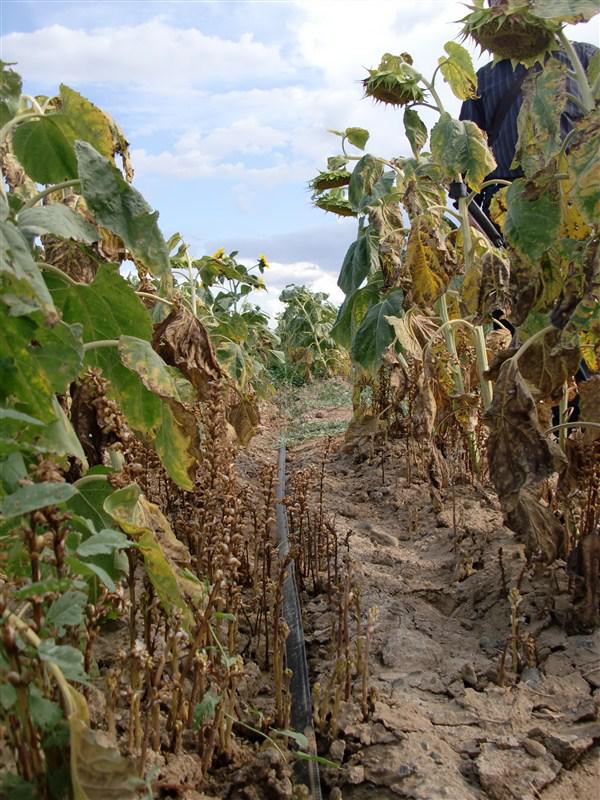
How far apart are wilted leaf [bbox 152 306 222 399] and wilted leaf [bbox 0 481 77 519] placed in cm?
130

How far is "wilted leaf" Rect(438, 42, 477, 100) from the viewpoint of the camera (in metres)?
3.39

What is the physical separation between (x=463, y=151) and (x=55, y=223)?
201cm

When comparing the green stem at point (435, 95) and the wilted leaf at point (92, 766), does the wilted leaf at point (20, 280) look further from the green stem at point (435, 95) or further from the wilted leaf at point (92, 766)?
the green stem at point (435, 95)

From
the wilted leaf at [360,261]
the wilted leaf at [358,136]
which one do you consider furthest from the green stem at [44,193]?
the wilted leaf at [358,136]

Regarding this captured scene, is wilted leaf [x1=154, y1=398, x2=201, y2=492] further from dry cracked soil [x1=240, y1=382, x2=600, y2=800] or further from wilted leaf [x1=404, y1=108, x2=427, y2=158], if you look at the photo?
wilted leaf [x1=404, y1=108, x2=427, y2=158]

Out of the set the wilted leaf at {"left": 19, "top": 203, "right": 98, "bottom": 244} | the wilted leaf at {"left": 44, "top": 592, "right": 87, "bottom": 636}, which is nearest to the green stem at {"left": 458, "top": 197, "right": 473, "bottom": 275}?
the wilted leaf at {"left": 19, "top": 203, "right": 98, "bottom": 244}

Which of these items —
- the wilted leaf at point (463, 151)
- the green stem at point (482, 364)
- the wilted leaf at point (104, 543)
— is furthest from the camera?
the green stem at point (482, 364)

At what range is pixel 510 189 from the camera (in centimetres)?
227

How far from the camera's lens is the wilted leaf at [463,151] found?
3.01m

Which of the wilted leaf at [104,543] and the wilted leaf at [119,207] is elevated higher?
the wilted leaf at [119,207]

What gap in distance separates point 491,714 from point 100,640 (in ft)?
3.15

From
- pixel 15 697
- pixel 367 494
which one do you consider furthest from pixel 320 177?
pixel 15 697

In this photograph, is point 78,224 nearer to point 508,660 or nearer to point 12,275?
point 12,275

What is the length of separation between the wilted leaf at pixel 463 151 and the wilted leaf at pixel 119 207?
1721 millimetres
